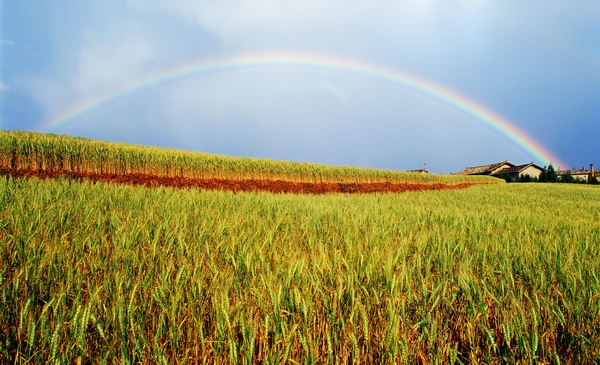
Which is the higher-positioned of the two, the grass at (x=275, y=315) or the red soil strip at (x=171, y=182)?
the red soil strip at (x=171, y=182)

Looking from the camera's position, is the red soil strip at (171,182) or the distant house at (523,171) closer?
the red soil strip at (171,182)

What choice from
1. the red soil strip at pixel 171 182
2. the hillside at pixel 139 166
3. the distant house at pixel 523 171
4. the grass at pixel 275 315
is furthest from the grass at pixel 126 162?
the distant house at pixel 523 171

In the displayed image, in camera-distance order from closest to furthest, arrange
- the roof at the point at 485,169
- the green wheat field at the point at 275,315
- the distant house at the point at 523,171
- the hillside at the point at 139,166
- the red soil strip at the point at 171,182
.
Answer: the green wheat field at the point at 275,315, the red soil strip at the point at 171,182, the hillside at the point at 139,166, the distant house at the point at 523,171, the roof at the point at 485,169

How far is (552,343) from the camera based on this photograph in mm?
1409

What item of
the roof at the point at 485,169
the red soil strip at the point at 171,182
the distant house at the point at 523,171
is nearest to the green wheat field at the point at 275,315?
the red soil strip at the point at 171,182

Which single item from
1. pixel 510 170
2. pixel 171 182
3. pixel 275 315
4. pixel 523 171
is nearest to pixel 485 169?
pixel 510 170

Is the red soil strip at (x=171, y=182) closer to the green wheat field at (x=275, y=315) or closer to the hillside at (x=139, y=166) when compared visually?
the hillside at (x=139, y=166)

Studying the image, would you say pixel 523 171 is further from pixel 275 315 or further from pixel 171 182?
pixel 275 315

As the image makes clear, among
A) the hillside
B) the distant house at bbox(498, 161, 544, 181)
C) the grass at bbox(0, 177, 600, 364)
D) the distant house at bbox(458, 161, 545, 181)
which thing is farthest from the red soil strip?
the distant house at bbox(498, 161, 544, 181)

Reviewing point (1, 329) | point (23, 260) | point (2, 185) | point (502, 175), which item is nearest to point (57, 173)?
point (2, 185)

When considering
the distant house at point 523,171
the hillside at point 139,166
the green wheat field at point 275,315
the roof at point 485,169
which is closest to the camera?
the green wheat field at point 275,315

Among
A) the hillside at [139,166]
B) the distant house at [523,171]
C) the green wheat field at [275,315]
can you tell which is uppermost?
the distant house at [523,171]

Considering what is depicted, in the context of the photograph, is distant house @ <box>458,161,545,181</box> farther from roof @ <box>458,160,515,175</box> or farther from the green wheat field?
the green wheat field

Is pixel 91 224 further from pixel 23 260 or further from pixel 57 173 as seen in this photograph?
pixel 57 173
